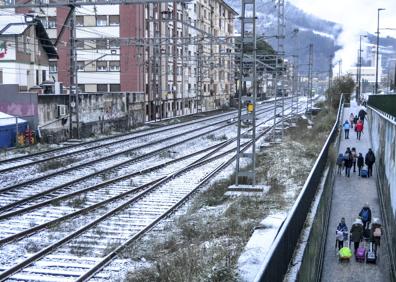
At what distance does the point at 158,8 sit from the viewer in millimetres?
61125

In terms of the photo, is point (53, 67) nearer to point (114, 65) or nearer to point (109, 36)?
point (114, 65)

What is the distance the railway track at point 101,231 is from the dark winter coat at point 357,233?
4964 millimetres

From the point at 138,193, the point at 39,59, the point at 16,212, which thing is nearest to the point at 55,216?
the point at 16,212

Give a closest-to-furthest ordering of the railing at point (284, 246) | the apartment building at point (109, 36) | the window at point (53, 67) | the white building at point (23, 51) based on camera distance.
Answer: the railing at point (284, 246) → the white building at point (23, 51) → the apartment building at point (109, 36) → the window at point (53, 67)

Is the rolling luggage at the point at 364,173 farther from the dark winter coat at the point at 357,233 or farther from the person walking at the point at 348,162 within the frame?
the dark winter coat at the point at 357,233

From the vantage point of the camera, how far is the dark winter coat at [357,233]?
13539mm

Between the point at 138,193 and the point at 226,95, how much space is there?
83.1 meters

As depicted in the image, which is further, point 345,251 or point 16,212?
point 16,212

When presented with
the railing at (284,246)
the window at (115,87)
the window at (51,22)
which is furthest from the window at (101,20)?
the railing at (284,246)

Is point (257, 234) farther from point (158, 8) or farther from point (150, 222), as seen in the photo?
point (158, 8)

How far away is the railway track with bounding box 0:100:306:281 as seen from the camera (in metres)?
10.6

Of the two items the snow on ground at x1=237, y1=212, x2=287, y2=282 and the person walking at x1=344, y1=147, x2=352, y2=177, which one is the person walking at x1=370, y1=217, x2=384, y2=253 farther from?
the person walking at x1=344, y1=147, x2=352, y2=177

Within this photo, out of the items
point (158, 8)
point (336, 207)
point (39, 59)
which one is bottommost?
point (336, 207)

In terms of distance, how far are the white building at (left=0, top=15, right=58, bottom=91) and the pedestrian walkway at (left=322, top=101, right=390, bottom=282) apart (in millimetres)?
29915
